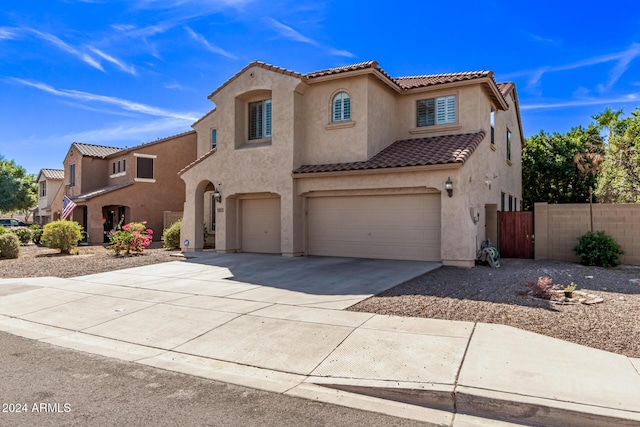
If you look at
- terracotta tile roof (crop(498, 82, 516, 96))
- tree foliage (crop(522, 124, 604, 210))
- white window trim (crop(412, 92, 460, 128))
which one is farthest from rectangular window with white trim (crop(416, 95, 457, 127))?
tree foliage (crop(522, 124, 604, 210))

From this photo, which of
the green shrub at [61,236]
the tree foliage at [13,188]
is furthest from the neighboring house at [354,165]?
the tree foliage at [13,188]

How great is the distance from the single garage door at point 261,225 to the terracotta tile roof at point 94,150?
1851 centimetres

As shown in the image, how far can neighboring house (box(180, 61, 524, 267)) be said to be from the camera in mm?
14359

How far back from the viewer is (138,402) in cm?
461

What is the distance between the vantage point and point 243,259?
15727 millimetres

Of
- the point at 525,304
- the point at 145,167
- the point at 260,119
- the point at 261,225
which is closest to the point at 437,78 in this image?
the point at 260,119

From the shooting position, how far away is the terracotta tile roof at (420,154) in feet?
45.0

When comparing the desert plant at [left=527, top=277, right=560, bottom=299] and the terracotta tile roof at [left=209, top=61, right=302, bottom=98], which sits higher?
the terracotta tile roof at [left=209, top=61, right=302, bottom=98]

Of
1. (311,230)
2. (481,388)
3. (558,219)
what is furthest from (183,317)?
(558,219)

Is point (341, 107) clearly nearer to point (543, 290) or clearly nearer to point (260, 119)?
point (260, 119)

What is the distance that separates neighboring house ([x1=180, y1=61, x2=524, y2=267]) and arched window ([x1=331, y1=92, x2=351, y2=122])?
0.17 ft

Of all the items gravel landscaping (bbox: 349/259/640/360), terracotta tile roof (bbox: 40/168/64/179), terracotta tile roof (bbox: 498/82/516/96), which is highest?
terracotta tile roof (bbox: 498/82/516/96)

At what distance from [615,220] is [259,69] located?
13797mm

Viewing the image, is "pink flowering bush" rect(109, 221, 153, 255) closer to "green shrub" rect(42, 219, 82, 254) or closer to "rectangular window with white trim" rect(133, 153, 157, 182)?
"green shrub" rect(42, 219, 82, 254)
